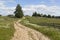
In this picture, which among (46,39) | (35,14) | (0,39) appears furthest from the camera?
(35,14)

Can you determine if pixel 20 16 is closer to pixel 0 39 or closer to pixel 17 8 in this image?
pixel 17 8

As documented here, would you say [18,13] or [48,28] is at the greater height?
[48,28]

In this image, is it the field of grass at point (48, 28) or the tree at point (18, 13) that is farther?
the tree at point (18, 13)

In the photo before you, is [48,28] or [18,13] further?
[18,13]

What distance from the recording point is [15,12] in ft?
496

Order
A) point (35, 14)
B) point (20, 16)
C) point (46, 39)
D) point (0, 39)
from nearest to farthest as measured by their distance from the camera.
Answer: point (0, 39), point (46, 39), point (20, 16), point (35, 14)

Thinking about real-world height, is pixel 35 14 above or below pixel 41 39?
below

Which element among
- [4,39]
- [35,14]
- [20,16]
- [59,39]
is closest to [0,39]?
[4,39]

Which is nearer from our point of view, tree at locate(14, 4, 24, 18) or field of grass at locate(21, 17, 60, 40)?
field of grass at locate(21, 17, 60, 40)

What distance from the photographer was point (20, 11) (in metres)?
150

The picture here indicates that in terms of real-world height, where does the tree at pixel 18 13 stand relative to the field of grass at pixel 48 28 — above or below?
below

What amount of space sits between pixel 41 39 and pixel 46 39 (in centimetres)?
68

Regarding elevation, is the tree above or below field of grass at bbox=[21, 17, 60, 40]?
below

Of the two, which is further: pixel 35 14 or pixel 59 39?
pixel 35 14
